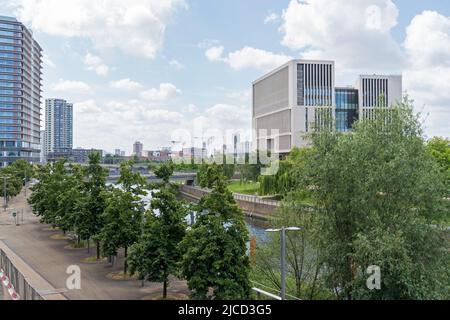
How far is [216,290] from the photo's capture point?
17.9 metres

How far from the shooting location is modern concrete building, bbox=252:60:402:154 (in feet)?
387

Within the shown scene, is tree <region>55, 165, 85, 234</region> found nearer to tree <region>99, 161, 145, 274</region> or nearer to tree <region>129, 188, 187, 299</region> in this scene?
tree <region>99, 161, 145, 274</region>

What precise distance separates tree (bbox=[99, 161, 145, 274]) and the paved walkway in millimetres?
1949

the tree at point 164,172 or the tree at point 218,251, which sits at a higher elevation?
the tree at point 164,172

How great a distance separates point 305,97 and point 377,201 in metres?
102

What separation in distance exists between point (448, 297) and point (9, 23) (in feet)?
469

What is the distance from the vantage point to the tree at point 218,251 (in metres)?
17.6

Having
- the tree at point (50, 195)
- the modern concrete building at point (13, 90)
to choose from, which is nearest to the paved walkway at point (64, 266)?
the tree at point (50, 195)

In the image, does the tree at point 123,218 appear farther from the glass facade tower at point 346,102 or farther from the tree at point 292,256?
the glass facade tower at point 346,102

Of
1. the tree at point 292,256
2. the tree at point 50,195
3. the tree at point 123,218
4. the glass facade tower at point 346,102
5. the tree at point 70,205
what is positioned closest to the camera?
the tree at point 292,256

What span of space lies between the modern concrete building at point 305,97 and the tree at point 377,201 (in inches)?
3568
